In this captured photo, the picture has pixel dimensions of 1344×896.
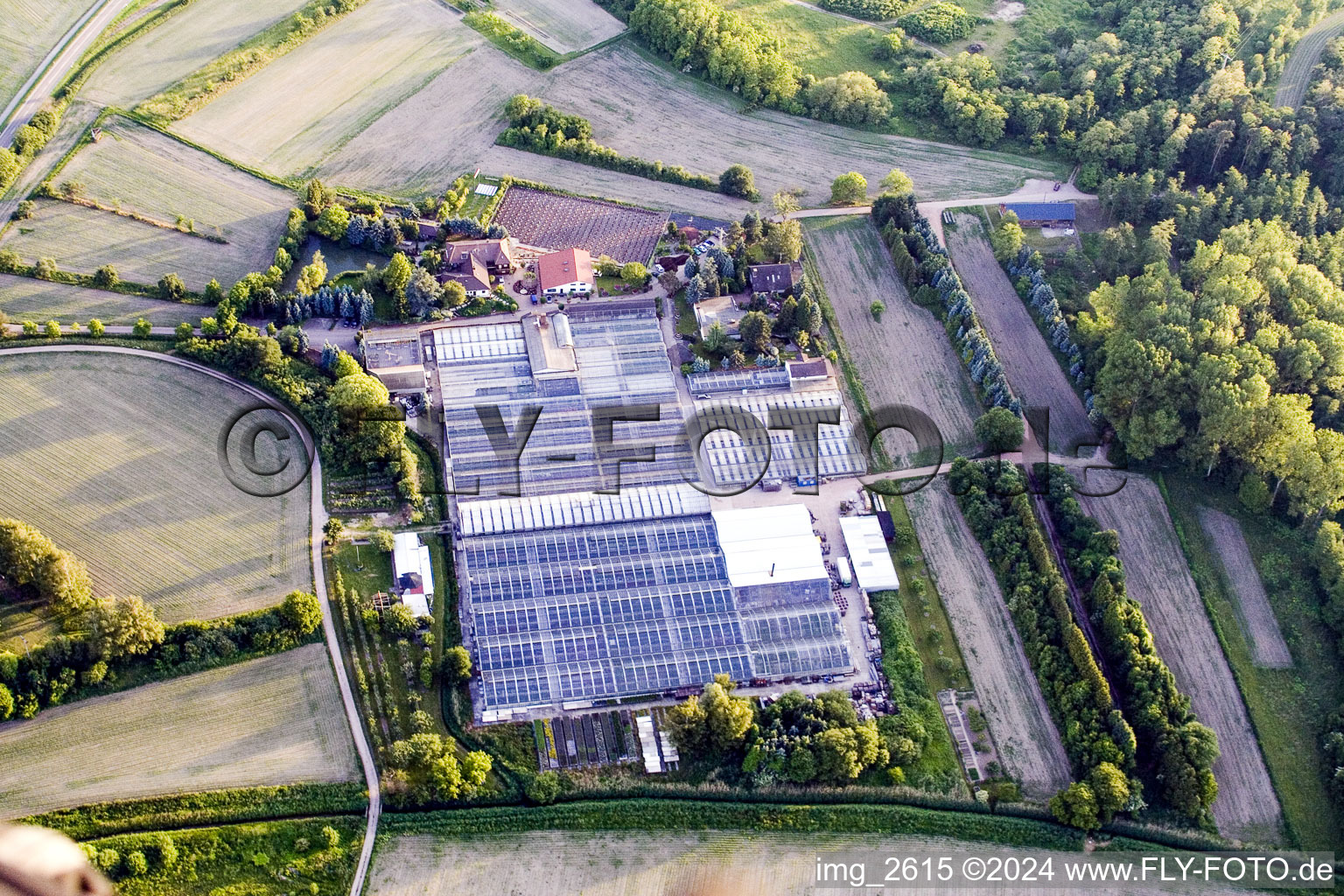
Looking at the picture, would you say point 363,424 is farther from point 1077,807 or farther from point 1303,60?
point 1303,60

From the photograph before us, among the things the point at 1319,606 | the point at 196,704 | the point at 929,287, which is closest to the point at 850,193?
the point at 929,287

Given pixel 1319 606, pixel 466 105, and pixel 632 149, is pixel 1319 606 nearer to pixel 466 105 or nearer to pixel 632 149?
pixel 632 149

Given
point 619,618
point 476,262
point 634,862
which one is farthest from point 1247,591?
point 476,262

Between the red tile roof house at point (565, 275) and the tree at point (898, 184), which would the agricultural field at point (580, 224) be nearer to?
the red tile roof house at point (565, 275)

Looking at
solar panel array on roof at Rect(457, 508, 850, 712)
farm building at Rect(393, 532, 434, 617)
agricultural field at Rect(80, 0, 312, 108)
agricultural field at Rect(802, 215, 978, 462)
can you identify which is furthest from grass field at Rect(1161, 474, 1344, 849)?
agricultural field at Rect(80, 0, 312, 108)

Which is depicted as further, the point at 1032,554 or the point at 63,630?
the point at 1032,554

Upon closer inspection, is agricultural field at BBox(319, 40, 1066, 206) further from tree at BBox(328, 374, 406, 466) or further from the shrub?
tree at BBox(328, 374, 406, 466)
